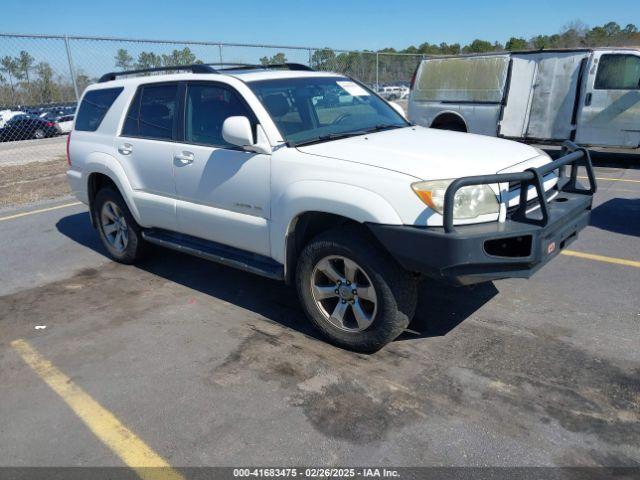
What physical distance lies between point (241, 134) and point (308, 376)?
5.59ft

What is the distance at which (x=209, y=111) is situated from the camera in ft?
14.3

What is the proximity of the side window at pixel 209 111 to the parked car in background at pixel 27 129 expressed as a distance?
13.0m

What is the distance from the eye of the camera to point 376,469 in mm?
2578

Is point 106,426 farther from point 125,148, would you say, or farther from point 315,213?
point 125,148

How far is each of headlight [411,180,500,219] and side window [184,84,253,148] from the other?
1.58m

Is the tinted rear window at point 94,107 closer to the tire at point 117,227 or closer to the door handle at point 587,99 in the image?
the tire at point 117,227

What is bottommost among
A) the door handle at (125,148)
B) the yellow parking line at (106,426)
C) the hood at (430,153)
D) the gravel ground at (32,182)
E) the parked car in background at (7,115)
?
the gravel ground at (32,182)

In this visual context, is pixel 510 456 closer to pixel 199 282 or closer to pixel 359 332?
pixel 359 332

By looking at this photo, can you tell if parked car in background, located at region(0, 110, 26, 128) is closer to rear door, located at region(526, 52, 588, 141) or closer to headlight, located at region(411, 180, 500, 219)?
rear door, located at region(526, 52, 588, 141)

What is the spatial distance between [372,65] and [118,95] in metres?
17.9

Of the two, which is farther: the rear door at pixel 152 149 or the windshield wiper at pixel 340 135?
the rear door at pixel 152 149

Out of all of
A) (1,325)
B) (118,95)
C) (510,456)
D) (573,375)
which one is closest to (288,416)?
(510,456)

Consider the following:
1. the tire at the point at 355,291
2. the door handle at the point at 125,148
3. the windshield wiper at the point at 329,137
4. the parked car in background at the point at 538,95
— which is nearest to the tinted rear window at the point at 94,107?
the door handle at the point at 125,148

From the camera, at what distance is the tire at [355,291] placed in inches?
132
